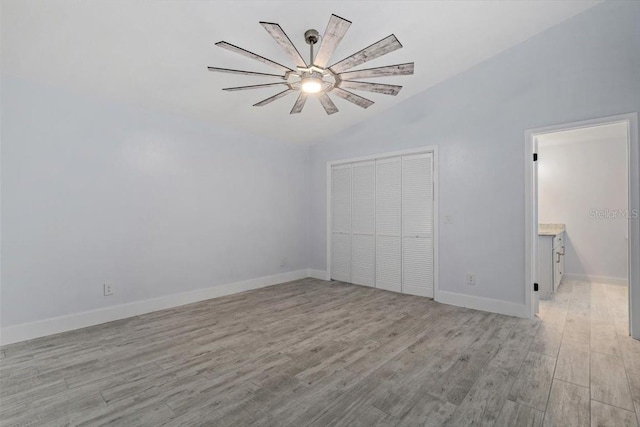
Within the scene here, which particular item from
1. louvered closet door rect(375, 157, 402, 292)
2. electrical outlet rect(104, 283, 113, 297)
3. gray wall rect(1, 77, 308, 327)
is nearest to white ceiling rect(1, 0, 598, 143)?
gray wall rect(1, 77, 308, 327)

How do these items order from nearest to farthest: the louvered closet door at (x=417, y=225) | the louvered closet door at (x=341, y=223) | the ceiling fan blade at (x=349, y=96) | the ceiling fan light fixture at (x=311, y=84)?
the ceiling fan light fixture at (x=311, y=84) → the ceiling fan blade at (x=349, y=96) → the louvered closet door at (x=417, y=225) → the louvered closet door at (x=341, y=223)

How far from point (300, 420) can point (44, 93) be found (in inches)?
150

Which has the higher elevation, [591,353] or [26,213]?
[26,213]

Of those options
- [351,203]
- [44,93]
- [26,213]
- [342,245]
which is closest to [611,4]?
[351,203]

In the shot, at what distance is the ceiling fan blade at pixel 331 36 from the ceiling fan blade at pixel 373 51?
0.14 m

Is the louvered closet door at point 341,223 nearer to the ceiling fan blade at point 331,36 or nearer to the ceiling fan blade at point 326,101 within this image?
the ceiling fan blade at point 326,101

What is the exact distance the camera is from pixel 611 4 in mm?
3023

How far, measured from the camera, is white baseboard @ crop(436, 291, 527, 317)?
3533 mm

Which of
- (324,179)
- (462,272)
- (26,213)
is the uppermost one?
(324,179)

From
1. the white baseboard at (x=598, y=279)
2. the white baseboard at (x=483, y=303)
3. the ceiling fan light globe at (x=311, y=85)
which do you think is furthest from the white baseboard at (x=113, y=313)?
the white baseboard at (x=598, y=279)

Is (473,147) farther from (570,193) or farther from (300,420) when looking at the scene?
(300,420)

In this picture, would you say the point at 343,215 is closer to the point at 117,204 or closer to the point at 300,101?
the point at 300,101

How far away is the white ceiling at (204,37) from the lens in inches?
92.6

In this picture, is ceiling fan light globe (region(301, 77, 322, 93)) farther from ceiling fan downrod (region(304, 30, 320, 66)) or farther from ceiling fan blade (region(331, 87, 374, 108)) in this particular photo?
ceiling fan downrod (region(304, 30, 320, 66))
